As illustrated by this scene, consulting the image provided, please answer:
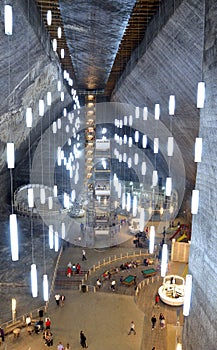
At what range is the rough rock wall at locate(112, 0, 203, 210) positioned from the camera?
24.3 feet

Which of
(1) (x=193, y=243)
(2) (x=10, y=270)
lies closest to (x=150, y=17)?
(1) (x=193, y=243)

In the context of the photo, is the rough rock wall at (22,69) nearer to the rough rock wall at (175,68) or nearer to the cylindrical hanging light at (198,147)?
the rough rock wall at (175,68)

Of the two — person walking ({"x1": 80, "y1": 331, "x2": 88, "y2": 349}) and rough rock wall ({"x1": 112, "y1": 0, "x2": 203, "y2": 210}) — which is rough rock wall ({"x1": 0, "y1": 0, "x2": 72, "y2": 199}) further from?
person walking ({"x1": 80, "y1": 331, "x2": 88, "y2": 349})

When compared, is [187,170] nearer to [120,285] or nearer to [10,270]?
[120,285]

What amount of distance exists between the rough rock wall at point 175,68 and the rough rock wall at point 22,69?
116 inches

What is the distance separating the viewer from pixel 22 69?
888cm

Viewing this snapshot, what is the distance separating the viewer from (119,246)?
17.6 metres

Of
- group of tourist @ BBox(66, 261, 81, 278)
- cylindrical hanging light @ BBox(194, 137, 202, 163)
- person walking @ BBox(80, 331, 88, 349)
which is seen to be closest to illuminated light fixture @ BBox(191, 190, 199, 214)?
cylindrical hanging light @ BBox(194, 137, 202, 163)

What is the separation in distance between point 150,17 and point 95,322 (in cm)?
928

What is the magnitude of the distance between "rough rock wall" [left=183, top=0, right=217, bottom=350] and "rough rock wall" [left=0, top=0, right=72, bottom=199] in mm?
3531

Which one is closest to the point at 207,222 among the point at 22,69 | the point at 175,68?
the point at 175,68

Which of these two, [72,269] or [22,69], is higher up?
[22,69]

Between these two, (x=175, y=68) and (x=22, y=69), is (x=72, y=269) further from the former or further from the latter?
(x=175, y=68)

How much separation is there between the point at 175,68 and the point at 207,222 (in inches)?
197
